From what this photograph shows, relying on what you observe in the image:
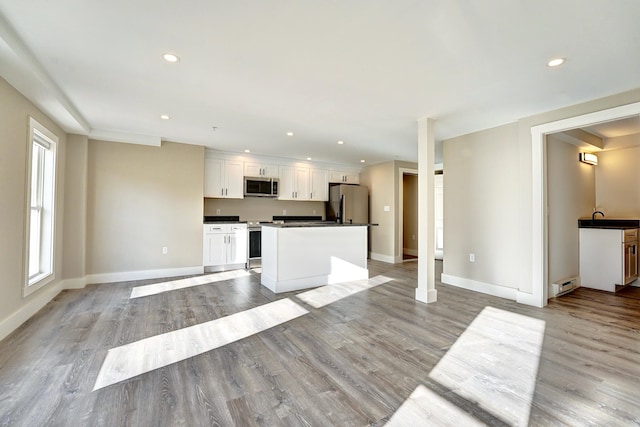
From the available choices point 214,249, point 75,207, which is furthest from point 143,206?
point 214,249

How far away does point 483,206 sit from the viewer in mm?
4234

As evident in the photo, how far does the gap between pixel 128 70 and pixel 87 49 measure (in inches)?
13.3

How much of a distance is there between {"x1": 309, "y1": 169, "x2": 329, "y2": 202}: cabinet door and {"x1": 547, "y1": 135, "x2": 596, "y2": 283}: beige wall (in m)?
4.37

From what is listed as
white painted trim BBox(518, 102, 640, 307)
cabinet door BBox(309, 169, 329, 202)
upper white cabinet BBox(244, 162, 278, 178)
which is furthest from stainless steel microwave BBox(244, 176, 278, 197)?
white painted trim BBox(518, 102, 640, 307)

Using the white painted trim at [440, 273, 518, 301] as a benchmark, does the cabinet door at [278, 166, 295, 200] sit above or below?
above

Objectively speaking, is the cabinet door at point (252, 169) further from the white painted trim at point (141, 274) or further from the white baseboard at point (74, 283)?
the white baseboard at point (74, 283)

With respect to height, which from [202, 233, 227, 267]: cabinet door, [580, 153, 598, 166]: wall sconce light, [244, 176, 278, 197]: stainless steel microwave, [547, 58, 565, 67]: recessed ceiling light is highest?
[547, 58, 565, 67]: recessed ceiling light

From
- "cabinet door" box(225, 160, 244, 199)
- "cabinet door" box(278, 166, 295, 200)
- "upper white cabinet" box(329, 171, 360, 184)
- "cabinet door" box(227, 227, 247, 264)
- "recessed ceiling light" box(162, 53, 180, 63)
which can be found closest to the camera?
"recessed ceiling light" box(162, 53, 180, 63)

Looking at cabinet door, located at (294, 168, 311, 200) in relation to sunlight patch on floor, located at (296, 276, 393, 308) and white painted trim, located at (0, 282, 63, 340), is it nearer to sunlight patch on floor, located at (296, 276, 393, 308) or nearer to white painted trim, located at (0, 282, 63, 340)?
sunlight patch on floor, located at (296, 276, 393, 308)

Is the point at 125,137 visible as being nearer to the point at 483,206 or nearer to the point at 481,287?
the point at 483,206

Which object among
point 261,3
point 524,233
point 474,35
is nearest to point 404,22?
point 474,35

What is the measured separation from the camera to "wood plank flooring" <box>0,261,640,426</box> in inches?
63.9

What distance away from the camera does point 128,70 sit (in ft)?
8.43

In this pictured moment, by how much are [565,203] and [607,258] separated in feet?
3.43
